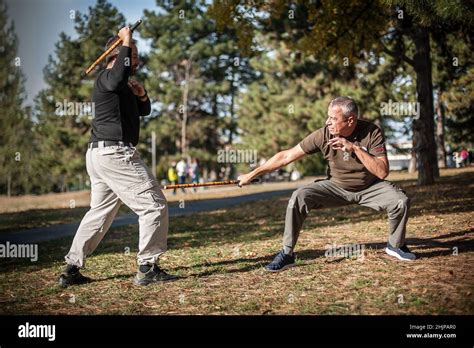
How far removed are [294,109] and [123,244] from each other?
1283 inches

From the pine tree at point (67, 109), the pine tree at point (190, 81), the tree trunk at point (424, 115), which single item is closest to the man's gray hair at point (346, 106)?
the tree trunk at point (424, 115)

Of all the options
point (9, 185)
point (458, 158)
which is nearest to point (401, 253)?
point (9, 185)

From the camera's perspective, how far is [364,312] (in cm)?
399

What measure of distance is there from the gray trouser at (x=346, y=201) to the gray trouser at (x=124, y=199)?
1.47 m

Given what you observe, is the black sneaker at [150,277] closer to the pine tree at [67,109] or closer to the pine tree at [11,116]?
the pine tree at [11,116]

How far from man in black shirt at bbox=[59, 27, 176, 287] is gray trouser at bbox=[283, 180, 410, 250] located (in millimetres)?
1455

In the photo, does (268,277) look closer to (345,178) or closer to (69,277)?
(345,178)

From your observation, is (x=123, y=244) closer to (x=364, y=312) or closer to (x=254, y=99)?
(x=364, y=312)

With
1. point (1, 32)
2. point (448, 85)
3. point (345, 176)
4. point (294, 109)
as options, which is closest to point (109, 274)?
point (345, 176)

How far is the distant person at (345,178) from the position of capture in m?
5.42

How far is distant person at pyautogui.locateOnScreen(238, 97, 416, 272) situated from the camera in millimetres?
5421

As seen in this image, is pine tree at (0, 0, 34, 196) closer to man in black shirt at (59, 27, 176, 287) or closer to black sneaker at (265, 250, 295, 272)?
man in black shirt at (59, 27, 176, 287)

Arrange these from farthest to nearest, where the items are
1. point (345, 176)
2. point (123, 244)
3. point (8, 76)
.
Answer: point (8, 76) < point (123, 244) < point (345, 176)
